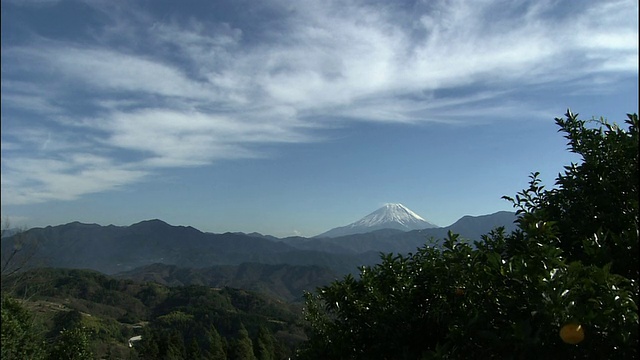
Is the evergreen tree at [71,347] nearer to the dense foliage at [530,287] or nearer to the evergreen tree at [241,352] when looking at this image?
the dense foliage at [530,287]

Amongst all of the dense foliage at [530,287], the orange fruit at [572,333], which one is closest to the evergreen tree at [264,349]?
the dense foliage at [530,287]

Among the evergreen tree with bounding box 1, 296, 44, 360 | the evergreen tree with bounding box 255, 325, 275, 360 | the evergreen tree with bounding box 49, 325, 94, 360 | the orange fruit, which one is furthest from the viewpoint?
the evergreen tree with bounding box 255, 325, 275, 360

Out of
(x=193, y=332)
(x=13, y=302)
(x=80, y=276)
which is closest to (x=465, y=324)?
(x=13, y=302)

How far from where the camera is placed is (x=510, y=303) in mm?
3553

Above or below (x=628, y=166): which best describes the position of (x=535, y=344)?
below

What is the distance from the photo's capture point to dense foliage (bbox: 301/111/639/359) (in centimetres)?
309

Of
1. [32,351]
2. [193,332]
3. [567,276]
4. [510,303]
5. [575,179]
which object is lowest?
[193,332]

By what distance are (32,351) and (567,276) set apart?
1676 cm

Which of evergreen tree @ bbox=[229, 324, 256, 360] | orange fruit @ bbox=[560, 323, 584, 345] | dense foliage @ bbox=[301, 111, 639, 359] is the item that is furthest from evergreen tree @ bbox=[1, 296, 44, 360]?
evergreen tree @ bbox=[229, 324, 256, 360]

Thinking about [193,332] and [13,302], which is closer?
[13,302]

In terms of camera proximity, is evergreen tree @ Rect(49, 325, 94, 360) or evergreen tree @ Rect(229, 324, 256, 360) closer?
evergreen tree @ Rect(49, 325, 94, 360)

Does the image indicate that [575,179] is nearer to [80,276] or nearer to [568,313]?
[568,313]

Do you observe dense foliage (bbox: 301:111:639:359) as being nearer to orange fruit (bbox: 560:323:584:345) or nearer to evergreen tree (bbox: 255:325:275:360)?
orange fruit (bbox: 560:323:584:345)

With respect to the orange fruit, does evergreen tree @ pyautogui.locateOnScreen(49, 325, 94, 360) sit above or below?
below
